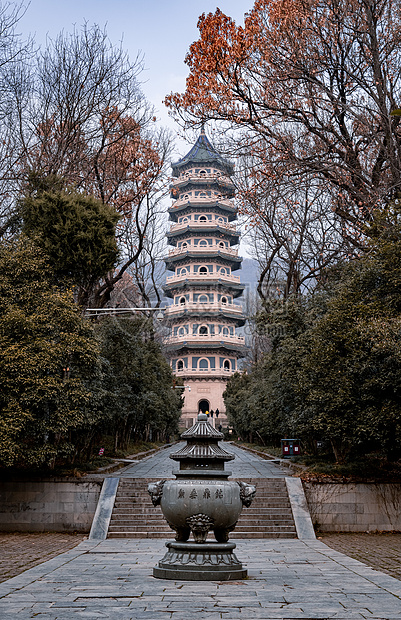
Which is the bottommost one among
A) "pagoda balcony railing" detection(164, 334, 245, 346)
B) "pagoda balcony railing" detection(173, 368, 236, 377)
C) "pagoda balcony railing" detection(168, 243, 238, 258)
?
"pagoda balcony railing" detection(173, 368, 236, 377)

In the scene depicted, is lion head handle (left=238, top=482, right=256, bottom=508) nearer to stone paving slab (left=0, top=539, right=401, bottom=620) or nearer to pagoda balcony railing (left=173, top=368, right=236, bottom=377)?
stone paving slab (left=0, top=539, right=401, bottom=620)

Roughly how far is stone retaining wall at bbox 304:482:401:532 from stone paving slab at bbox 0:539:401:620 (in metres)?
4.03

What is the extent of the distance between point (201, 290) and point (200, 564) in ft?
158

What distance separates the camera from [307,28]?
13.5m

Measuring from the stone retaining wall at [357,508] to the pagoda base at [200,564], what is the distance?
→ 619 centimetres

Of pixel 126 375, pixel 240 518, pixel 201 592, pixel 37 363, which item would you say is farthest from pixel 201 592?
pixel 126 375

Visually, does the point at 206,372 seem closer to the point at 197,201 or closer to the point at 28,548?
the point at 197,201

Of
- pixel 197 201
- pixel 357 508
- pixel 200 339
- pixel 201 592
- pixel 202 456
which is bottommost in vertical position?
pixel 201 592

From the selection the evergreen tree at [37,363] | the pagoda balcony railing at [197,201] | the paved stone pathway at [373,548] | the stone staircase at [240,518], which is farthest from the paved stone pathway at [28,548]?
the pagoda balcony railing at [197,201]

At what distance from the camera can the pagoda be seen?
53.7 m

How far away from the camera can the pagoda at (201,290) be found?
53656mm

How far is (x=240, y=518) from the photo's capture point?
489 inches

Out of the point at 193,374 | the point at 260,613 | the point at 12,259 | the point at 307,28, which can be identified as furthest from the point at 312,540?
the point at 193,374

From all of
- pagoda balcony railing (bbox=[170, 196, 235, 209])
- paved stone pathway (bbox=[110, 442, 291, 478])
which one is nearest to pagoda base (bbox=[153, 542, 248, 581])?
paved stone pathway (bbox=[110, 442, 291, 478])
